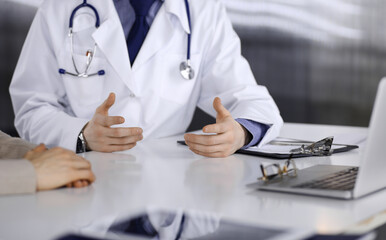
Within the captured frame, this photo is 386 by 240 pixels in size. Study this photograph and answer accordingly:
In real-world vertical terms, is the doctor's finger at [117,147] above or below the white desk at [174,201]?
below

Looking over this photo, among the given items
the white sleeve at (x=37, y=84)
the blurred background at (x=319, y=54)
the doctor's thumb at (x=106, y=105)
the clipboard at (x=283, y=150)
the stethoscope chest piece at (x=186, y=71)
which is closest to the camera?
the clipboard at (x=283, y=150)

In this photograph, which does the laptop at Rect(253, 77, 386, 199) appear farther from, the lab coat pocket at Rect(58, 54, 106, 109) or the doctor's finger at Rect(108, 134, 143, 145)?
the lab coat pocket at Rect(58, 54, 106, 109)

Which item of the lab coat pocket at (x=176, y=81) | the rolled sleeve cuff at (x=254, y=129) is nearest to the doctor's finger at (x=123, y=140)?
the rolled sleeve cuff at (x=254, y=129)

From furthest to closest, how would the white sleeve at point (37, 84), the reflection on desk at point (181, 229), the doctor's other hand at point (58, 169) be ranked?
the white sleeve at point (37, 84) → the doctor's other hand at point (58, 169) → the reflection on desk at point (181, 229)

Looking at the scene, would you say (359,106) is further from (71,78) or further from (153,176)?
(153,176)

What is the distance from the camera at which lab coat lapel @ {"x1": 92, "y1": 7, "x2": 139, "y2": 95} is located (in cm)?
189

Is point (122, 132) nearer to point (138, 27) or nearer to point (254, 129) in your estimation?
point (254, 129)

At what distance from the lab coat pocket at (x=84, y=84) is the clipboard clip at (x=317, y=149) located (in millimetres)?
751

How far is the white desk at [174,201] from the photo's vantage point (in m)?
0.89

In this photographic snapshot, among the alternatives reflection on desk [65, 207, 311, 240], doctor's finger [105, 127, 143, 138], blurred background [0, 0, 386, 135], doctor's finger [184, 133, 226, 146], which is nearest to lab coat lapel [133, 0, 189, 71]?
doctor's finger [105, 127, 143, 138]

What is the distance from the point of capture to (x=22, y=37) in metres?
3.57

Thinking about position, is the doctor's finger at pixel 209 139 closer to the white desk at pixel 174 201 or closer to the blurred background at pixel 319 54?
the white desk at pixel 174 201

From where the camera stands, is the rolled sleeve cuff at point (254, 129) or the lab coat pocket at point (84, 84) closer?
the rolled sleeve cuff at point (254, 129)

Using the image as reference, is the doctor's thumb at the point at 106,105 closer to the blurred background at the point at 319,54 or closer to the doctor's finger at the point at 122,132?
the doctor's finger at the point at 122,132
